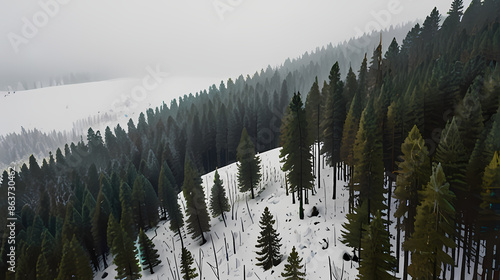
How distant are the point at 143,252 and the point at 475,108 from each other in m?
45.6

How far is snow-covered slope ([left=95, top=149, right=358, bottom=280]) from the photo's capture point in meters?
29.0

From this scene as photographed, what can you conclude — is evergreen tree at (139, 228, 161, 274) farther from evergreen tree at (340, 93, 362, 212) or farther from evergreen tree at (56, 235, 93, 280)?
evergreen tree at (340, 93, 362, 212)

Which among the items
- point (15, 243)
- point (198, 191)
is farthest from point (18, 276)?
point (198, 191)

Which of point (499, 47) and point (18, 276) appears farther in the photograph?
point (499, 47)

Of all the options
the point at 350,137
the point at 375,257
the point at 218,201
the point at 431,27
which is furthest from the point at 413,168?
the point at 431,27

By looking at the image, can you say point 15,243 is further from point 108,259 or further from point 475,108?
point 475,108

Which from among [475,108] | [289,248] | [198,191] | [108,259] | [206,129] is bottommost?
[108,259]

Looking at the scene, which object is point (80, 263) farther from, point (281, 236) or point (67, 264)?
point (281, 236)

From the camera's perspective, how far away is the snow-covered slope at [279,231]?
29.0 meters

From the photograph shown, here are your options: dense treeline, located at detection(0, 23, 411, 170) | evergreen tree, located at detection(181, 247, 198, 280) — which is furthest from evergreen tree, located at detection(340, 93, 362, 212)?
dense treeline, located at detection(0, 23, 411, 170)

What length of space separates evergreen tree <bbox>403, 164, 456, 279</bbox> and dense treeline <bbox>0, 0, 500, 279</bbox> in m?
0.08

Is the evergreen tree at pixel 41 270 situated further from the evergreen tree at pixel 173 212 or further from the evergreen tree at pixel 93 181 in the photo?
the evergreen tree at pixel 93 181

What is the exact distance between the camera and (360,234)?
24422 mm

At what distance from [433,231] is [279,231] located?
71.6 ft
